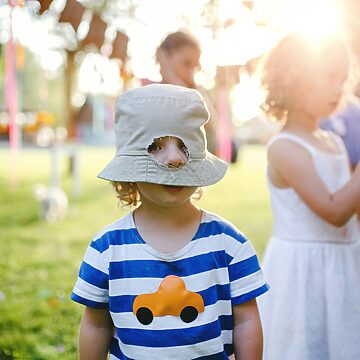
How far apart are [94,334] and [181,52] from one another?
1885 mm

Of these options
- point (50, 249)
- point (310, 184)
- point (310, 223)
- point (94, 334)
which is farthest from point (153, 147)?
point (50, 249)

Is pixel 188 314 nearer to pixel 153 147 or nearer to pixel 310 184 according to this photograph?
pixel 153 147

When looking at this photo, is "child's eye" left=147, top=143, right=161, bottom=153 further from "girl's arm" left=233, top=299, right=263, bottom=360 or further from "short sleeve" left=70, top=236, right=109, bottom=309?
"girl's arm" left=233, top=299, right=263, bottom=360

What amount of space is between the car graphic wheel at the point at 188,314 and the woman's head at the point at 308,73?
92cm

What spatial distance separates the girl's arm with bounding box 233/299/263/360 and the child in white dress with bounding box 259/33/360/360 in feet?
1.85

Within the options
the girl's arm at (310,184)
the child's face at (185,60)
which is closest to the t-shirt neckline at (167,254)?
the girl's arm at (310,184)

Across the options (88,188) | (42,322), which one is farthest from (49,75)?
(42,322)

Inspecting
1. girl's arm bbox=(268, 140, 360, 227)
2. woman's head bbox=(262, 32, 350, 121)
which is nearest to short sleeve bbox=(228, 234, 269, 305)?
girl's arm bbox=(268, 140, 360, 227)

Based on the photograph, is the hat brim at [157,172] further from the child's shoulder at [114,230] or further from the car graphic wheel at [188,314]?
the car graphic wheel at [188,314]

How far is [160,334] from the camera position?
4.91ft

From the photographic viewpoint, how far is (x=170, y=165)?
57.8 inches

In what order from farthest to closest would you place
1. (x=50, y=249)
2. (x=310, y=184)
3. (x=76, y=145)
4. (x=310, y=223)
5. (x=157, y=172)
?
(x=76, y=145) < (x=50, y=249) < (x=310, y=223) < (x=310, y=184) < (x=157, y=172)

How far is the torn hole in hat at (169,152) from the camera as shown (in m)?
1.47

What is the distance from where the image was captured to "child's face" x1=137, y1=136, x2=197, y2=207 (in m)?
1.48
